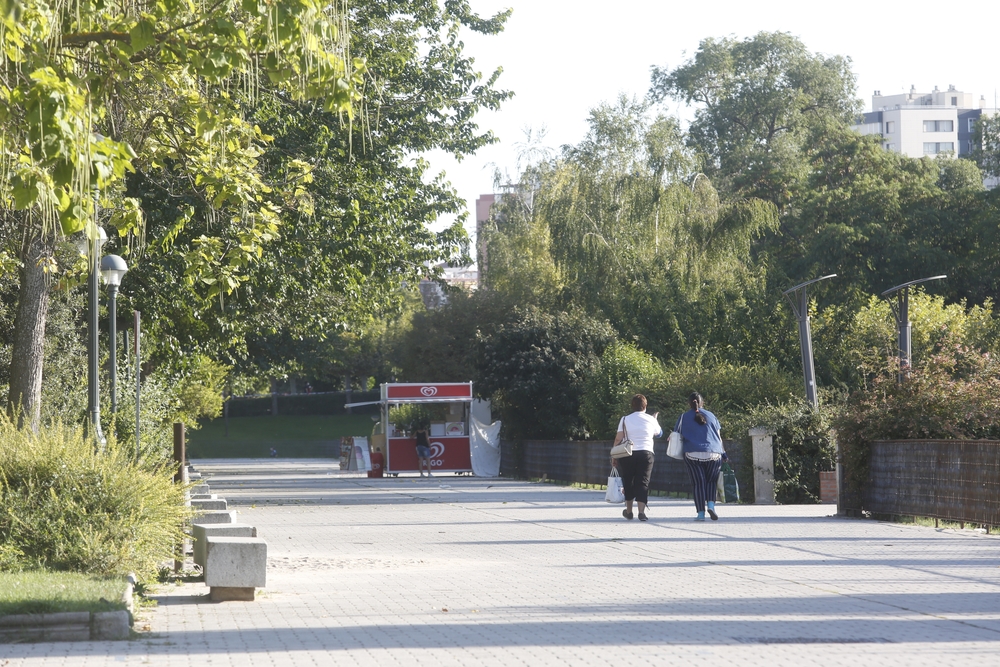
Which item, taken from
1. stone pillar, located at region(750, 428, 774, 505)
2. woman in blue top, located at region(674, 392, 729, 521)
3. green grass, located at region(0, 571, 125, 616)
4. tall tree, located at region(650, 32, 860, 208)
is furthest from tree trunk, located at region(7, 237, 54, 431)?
tall tree, located at region(650, 32, 860, 208)

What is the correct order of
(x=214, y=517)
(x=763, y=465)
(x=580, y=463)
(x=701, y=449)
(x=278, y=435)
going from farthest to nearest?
(x=278, y=435) < (x=580, y=463) < (x=763, y=465) < (x=701, y=449) < (x=214, y=517)

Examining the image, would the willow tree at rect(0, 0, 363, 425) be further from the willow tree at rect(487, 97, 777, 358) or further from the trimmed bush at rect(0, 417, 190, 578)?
the willow tree at rect(487, 97, 777, 358)

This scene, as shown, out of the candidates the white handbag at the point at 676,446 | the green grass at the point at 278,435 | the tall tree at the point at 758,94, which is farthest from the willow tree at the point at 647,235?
the green grass at the point at 278,435

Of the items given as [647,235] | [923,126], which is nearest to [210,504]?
[647,235]

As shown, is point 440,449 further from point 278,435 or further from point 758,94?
point 278,435

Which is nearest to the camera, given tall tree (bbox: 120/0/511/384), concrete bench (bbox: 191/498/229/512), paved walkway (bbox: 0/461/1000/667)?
paved walkway (bbox: 0/461/1000/667)

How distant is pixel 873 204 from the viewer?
50.5m

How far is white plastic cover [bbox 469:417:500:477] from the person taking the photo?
Answer: 1581 inches

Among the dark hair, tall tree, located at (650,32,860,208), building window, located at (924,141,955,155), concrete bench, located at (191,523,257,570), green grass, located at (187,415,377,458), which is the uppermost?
building window, located at (924,141,955,155)

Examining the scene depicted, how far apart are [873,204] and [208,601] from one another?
1768 inches

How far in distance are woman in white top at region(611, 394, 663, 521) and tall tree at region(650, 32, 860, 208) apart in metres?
46.3

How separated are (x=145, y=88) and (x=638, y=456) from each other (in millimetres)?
8224

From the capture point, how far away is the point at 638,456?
17625 mm

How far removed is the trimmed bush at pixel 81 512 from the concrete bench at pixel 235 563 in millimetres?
1170
